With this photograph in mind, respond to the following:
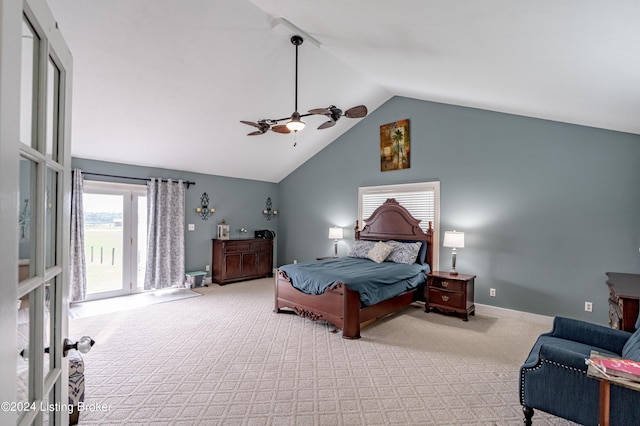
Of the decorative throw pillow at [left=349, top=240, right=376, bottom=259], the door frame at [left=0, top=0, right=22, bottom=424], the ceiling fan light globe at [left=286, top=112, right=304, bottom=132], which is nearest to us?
the door frame at [left=0, top=0, right=22, bottom=424]

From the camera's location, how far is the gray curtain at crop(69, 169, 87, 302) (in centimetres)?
485

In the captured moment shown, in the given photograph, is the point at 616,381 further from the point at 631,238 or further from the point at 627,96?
the point at 631,238

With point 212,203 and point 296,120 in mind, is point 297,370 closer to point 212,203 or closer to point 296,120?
point 296,120

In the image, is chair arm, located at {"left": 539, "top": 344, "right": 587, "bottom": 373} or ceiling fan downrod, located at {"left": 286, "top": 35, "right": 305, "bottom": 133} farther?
ceiling fan downrod, located at {"left": 286, "top": 35, "right": 305, "bottom": 133}

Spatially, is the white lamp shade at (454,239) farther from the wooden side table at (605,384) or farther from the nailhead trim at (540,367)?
the wooden side table at (605,384)

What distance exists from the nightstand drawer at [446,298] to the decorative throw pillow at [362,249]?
4.19 feet

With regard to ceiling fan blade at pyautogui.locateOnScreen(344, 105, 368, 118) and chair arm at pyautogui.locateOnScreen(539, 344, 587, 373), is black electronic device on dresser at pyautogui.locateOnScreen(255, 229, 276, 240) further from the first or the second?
chair arm at pyautogui.locateOnScreen(539, 344, 587, 373)

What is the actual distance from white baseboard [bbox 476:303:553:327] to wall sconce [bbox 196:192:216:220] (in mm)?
5420

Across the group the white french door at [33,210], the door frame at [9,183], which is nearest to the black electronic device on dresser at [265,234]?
the white french door at [33,210]

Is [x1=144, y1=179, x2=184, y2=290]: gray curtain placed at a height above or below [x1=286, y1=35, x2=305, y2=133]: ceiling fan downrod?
below

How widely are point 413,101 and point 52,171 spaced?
18.2 ft

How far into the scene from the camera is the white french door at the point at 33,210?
60 centimetres

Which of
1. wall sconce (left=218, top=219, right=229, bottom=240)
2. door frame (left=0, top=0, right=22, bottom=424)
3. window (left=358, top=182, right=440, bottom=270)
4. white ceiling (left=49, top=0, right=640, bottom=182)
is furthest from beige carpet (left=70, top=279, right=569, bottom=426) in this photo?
white ceiling (left=49, top=0, right=640, bottom=182)

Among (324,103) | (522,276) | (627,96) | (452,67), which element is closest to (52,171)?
(452,67)
